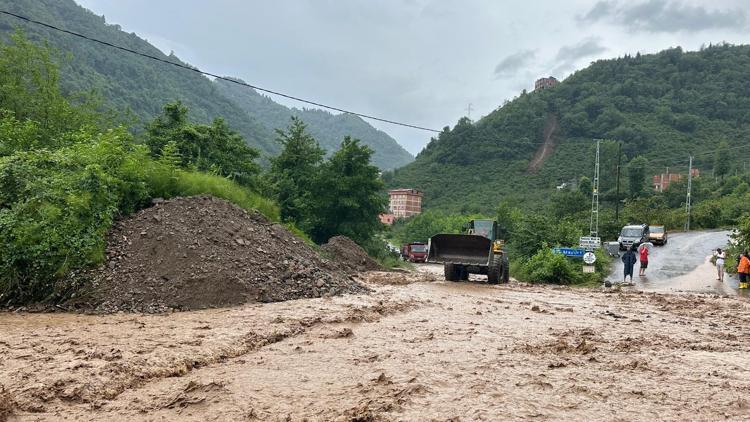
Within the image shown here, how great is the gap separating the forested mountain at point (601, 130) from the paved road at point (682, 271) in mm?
39623

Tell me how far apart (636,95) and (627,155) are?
16538 mm

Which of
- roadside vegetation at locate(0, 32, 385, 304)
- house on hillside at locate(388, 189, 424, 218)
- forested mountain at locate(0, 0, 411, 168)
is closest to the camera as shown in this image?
roadside vegetation at locate(0, 32, 385, 304)

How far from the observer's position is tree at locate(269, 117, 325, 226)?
2780cm

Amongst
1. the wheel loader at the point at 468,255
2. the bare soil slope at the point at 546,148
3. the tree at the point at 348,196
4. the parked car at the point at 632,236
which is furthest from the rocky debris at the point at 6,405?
the bare soil slope at the point at 546,148

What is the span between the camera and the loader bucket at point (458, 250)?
18.7 meters

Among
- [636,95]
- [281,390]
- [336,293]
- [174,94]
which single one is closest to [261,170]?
[336,293]

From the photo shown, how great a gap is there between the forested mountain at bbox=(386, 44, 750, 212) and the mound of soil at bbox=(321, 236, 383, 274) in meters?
52.9

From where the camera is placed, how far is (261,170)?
28797mm

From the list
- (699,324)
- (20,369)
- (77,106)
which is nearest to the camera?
(20,369)

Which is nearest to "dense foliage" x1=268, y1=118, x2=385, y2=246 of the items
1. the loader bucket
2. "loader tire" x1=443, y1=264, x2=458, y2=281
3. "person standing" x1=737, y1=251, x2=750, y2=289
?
the loader bucket

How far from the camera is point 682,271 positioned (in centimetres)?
2397

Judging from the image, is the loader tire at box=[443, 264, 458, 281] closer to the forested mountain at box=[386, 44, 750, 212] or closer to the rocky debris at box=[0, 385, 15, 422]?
the rocky debris at box=[0, 385, 15, 422]

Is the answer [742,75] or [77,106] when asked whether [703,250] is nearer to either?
[77,106]

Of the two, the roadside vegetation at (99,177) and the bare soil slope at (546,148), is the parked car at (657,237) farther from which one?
the bare soil slope at (546,148)
